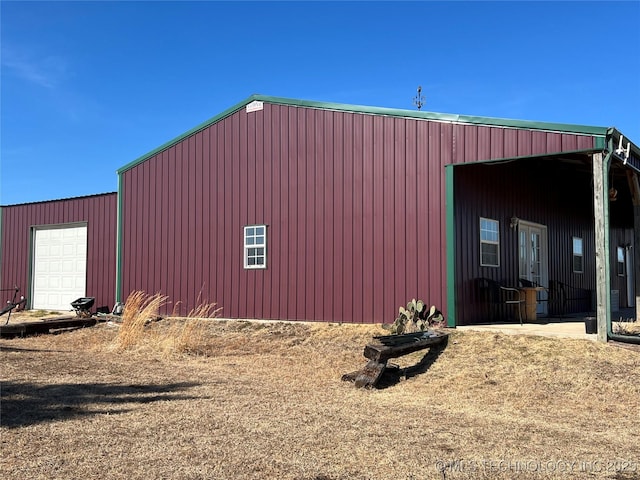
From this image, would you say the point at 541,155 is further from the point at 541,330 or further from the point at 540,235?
the point at 540,235

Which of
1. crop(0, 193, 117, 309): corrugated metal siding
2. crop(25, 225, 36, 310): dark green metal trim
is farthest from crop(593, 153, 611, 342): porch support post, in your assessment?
crop(25, 225, 36, 310): dark green metal trim

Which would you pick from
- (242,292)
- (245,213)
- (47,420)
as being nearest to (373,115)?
(245,213)

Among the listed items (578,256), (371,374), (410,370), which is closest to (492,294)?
(410,370)

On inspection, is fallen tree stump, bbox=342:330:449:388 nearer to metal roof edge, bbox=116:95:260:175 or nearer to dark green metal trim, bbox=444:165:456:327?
dark green metal trim, bbox=444:165:456:327

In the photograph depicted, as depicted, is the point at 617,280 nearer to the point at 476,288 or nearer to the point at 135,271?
the point at 476,288

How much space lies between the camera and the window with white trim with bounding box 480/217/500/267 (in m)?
10.9

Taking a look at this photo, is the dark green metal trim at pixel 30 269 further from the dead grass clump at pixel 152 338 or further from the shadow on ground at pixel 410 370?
the shadow on ground at pixel 410 370

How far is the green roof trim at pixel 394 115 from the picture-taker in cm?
841

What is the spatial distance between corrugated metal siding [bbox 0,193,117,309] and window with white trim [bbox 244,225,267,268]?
4337mm

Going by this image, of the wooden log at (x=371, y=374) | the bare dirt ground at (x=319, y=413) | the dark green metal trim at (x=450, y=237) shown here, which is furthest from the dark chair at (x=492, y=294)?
the wooden log at (x=371, y=374)

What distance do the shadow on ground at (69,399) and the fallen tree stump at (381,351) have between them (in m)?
1.95

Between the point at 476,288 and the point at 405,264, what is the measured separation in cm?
139

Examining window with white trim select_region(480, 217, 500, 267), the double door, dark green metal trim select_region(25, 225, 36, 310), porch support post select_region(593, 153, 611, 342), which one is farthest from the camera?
dark green metal trim select_region(25, 225, 36, 310)

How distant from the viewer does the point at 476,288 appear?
1048cm
